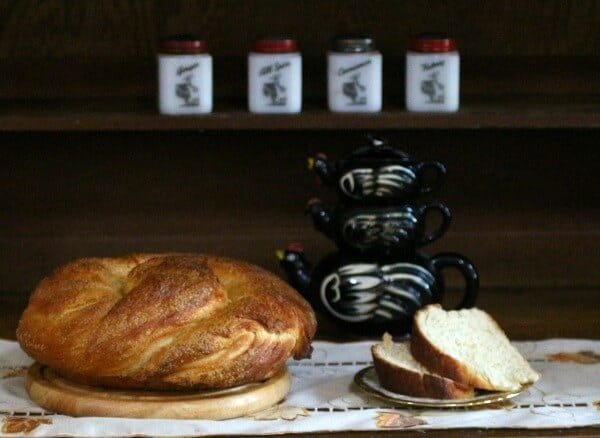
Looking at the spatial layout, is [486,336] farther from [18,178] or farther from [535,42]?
[18,178]

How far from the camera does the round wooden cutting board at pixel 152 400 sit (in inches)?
56.4

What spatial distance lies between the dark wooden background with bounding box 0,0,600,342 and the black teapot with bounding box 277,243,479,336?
28cm

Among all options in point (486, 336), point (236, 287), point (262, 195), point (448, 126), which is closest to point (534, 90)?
point (448, 126)

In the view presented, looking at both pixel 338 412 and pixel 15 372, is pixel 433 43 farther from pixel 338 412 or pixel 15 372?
pixel 15 372

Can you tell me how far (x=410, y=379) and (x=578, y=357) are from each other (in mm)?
300

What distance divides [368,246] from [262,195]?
372 mm

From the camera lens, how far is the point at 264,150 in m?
2.07

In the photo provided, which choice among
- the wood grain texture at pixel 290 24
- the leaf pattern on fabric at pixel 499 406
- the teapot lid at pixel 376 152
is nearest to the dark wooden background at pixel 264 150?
the wood grain texture at pixel 290 24

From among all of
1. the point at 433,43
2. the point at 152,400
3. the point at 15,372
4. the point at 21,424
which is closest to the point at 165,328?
the point at 152,400

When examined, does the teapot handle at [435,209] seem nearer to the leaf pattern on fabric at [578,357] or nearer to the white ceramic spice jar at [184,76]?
the leaf pattern on fabric at [578,357]

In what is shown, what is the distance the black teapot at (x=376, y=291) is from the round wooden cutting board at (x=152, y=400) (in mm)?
266

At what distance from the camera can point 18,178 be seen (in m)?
2.06

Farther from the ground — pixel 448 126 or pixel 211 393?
pixel 448 126

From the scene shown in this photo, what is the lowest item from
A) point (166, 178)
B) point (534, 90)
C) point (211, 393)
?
Answer: point (211, 393)
